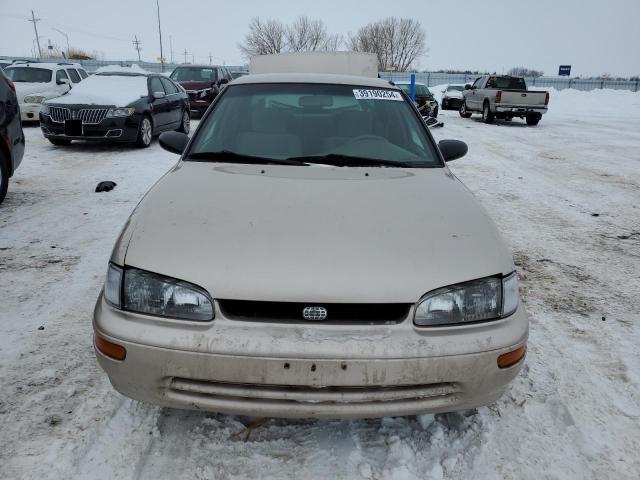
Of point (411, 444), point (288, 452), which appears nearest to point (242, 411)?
point (288, 452)

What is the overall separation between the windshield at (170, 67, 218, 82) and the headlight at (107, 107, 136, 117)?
7.67 m

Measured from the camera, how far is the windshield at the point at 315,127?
9.45ft

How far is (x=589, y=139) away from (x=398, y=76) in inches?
1458

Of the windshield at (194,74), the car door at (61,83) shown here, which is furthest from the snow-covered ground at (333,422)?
the windshield at (194,74)

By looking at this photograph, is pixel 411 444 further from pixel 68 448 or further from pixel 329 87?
pixel 329 87

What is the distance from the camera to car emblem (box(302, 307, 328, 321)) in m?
1.73

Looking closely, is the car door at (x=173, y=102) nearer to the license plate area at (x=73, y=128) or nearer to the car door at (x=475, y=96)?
the license plate area at (x=73, y=128)

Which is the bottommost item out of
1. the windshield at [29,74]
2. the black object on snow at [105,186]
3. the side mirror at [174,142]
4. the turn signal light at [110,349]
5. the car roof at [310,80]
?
the black object on snow at [105,186]

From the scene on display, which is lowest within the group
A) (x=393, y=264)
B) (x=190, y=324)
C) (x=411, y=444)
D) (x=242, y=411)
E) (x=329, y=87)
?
(x=411, y=444)

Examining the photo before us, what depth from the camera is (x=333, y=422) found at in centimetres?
217

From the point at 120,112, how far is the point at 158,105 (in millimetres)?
1347

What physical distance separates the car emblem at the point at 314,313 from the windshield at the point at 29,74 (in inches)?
543

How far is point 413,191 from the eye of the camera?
2453 mm

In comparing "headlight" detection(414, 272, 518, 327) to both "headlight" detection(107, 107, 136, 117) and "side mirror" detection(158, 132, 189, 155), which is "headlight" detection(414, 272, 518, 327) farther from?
Answer: "headlight" detection(107, 107, 136, 117)
